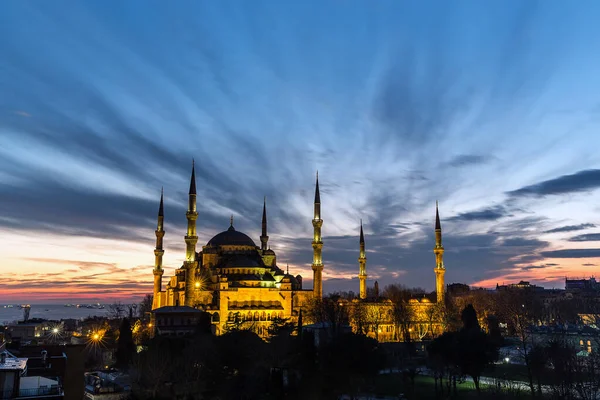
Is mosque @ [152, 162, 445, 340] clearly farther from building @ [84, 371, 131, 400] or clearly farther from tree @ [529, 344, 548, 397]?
tree @ [529, 344, 548, 397]

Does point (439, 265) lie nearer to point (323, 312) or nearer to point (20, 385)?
point (323, 312)

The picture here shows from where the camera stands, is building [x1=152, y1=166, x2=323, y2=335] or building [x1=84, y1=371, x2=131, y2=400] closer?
building [x1=84, y1=371, x2=131, y2=400]

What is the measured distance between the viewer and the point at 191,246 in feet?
193

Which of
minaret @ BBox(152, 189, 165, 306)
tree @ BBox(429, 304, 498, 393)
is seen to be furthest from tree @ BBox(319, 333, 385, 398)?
minaret @ BBox(152, 189, 165, 306)

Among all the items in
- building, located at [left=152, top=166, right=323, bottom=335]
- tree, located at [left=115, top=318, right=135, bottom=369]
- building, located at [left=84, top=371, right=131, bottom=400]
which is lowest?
building, located at [left=84, top=371, right=131, bottom=400]

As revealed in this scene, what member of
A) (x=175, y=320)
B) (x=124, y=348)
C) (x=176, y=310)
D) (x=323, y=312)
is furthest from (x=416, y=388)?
(x=176, y=310)

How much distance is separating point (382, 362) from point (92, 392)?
18424 millimetres

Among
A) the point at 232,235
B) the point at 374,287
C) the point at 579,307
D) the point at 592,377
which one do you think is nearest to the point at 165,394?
the point at 592,377

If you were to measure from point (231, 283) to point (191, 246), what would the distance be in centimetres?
610

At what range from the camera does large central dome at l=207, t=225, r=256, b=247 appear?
6825cm

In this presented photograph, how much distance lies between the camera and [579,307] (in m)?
98.6

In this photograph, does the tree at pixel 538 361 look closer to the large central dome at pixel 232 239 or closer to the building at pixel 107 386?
the building at pixel 107 386

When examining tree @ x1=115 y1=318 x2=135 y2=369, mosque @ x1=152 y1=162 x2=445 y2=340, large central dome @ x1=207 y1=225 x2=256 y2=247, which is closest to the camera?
tree @ x1=115 y1=318 x2=135 y2=369

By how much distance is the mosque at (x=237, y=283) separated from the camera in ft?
187
